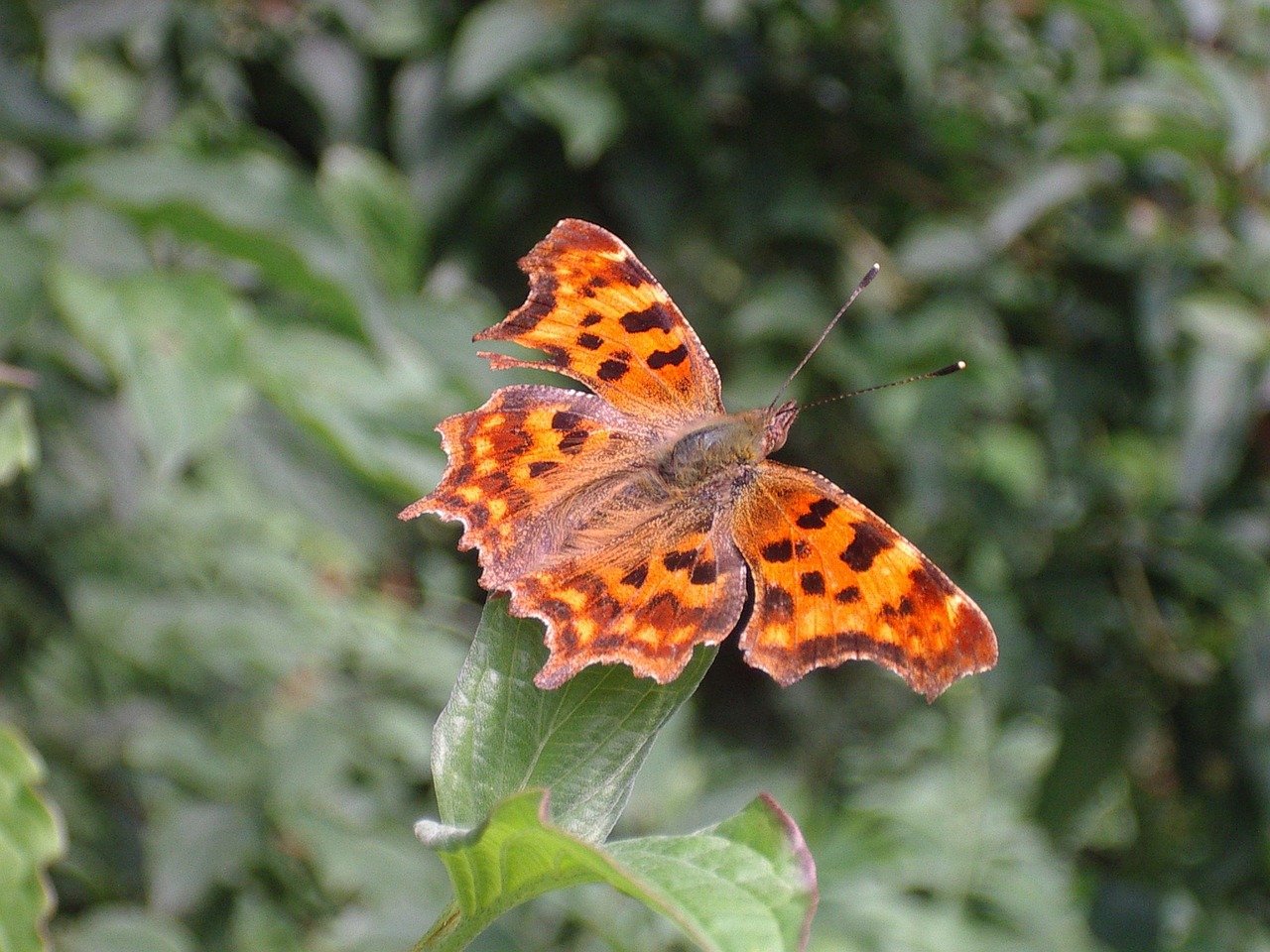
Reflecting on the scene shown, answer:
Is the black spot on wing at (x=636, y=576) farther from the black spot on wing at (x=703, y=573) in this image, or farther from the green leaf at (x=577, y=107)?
the green leaf at (x=577, y=107)

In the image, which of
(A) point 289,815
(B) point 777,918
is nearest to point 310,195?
(A) point 289,815

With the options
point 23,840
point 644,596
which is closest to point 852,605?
point 644,596

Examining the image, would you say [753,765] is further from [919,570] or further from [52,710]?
[919,570]

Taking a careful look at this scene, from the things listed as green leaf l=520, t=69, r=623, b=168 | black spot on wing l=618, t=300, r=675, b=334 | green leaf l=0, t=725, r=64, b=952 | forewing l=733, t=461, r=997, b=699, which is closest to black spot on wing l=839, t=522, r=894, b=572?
forewing l=733, t=461, r=997, b=699

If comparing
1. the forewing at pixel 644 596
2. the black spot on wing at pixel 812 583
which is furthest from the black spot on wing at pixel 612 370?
the black spot on wing at pixel 812 583

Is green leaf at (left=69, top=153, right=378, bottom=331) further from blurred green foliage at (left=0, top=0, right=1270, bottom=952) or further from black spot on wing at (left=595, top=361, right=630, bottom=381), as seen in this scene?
black spot on wing at (left=595, top=361, right=630, bottom=381)

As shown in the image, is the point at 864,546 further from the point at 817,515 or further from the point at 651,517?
the point at 651,517
